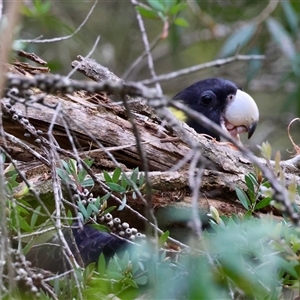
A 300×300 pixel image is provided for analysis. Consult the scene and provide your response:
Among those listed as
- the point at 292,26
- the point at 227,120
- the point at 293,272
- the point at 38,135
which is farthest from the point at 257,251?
the point at 292,26

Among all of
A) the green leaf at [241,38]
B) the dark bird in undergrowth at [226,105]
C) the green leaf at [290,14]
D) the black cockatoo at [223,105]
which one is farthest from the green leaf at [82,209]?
the green leaf at [290,14]

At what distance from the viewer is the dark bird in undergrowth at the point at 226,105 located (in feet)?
7.67

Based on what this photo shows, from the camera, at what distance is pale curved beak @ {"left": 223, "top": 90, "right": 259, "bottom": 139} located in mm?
2330

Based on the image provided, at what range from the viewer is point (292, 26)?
2.60m

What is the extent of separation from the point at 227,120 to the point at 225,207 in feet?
2.84

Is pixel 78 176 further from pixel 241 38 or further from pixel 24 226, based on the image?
pixel 241 38

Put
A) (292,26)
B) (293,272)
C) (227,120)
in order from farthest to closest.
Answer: (292,26) < (227,120) < (293,272)

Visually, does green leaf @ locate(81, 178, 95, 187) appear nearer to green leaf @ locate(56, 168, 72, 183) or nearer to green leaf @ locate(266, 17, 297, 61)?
green leaf @ locate(56, 168, 72, 183)

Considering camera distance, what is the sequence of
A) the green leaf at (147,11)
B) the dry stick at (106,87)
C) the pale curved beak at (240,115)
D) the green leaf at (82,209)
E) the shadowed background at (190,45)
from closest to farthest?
1. the dry stick at (106,87)
2. the green leaf at (82,209)
3. the green leaf at (147,11)
4. the pale curved beak at (240,115)
5. the shadowed background at (190,45)

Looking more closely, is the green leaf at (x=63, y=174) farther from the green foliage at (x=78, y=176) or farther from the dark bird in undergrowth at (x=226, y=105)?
the dark bird in undergrowth at (x=226, y=105)

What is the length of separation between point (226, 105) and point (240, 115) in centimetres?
8

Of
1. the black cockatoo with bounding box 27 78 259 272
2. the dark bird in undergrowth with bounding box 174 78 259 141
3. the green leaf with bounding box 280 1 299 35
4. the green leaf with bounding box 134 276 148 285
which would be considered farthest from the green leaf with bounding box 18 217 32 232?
the green leaf with bounding box 280 1 299 35

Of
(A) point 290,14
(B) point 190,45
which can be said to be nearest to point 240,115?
(A) point 290,14

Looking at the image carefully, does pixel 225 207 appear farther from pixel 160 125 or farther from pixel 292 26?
pixel 292 26
